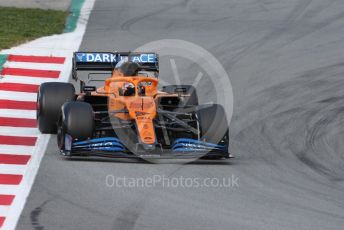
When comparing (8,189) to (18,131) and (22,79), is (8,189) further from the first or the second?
(22,79)

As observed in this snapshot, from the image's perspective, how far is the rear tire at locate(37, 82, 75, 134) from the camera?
15086mm

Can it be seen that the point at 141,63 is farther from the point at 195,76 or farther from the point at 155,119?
the point at 195,76

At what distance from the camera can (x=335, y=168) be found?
47.2 ft

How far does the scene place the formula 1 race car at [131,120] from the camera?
13.8 meters

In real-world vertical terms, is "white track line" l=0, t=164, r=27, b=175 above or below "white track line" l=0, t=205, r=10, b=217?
above

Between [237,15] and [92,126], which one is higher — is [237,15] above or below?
above

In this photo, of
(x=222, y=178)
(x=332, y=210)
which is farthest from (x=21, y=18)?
(x=332, y=210)

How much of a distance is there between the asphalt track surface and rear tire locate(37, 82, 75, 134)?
20.3 inches

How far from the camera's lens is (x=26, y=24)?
2300cm

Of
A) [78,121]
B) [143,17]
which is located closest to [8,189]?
[78,121]

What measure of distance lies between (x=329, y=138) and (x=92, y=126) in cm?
423

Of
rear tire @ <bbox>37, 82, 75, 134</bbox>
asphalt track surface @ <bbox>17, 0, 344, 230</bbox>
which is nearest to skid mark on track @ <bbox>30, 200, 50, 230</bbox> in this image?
asphalt track surface @ <bbox>17, 0, 344, 230</bbox>

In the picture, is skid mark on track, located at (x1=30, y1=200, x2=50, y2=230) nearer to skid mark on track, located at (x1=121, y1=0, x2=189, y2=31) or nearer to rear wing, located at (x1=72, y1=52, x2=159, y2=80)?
rear wing, located at (x1=72, y1=52, x2=159, y2=80)

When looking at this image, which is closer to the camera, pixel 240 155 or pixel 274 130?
pixel 240 155
